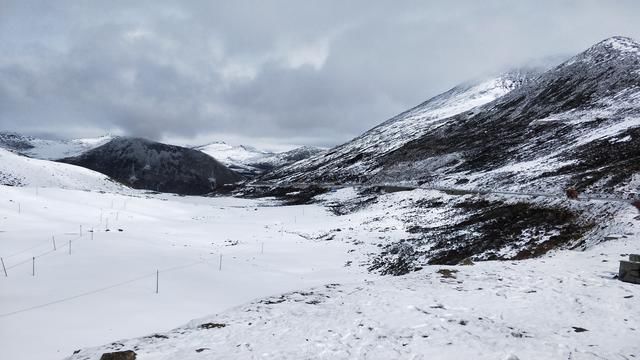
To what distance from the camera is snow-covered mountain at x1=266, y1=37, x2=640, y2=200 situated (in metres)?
48.8

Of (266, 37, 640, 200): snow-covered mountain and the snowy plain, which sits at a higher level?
(266, 37, 640, 200): snow-covered mountain

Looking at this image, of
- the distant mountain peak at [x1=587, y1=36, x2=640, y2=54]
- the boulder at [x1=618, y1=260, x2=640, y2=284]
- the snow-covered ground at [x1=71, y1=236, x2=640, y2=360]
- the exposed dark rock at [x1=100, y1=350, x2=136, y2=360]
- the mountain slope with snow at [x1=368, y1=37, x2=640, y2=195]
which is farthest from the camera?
the distant mountain peak at [x1=587, y1=36, x2=640, y2=54]

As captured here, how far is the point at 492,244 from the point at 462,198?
77.4 ft

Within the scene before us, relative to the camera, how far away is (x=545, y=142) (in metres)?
79.9

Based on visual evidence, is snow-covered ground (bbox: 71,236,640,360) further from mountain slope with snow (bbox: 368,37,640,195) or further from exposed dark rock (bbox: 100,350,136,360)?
mountain slope with snow (bbox: 368,37,640,195)

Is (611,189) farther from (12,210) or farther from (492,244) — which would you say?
(12,210)

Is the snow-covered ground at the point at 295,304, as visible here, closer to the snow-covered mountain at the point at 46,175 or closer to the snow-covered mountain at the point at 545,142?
the snow-covered mountain at the point at 545,142

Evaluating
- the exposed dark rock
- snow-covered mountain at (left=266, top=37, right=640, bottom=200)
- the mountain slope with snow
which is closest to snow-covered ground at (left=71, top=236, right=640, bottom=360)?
the exposed dark rock

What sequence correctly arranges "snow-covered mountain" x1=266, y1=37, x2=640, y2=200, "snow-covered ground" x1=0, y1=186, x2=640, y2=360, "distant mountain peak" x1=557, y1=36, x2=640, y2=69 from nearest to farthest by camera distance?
"snow-covered ground" x1=0, y1=186, x2=640, y2=360
"snow-covered mountain" x1=266, y1=37, x2=640, y2=200
"distant mountain peak" x1=557, y1=36, x2=640, y2=69

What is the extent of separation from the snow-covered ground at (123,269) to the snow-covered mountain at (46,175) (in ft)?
245

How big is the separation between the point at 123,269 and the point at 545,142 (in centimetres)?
7776

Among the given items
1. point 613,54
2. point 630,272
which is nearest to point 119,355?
point 630,272

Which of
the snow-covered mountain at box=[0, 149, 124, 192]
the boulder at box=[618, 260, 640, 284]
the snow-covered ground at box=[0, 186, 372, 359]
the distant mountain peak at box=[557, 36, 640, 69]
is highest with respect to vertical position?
the distant mountain peak at box=[557, 36, 640, 69]

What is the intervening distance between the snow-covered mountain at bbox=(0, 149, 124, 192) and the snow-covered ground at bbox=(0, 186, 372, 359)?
7481 cm
